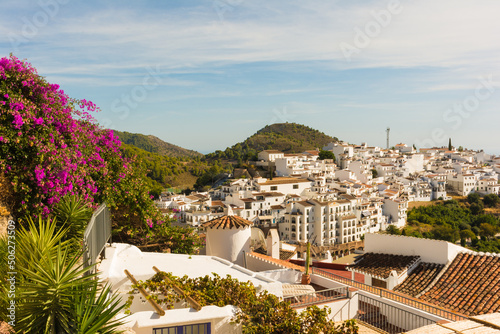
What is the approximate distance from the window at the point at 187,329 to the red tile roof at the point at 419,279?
697cm

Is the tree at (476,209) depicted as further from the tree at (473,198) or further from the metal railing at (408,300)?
the metal railing at (408,300)

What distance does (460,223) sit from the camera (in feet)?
219

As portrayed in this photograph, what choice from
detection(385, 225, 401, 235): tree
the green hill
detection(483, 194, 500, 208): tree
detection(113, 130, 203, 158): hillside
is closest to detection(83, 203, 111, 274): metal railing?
detection(385, 225, 401, 235): tree

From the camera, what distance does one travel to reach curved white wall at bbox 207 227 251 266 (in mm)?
11195

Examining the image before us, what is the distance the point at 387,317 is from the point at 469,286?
3.72 m

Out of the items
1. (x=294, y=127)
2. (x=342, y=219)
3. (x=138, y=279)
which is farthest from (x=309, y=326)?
(x=294, y=127)

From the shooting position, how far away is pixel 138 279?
21.6ft

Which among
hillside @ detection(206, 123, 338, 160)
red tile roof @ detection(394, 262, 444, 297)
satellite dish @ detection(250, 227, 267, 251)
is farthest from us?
hillside @ detection(206, 123, 338, 160)

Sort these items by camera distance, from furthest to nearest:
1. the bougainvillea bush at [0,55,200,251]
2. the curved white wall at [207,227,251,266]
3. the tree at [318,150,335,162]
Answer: the tree at [318,150,335,162] < the curved white wall at [207,227,251,266] < the bougainvillea bush at [0,55,200,251]

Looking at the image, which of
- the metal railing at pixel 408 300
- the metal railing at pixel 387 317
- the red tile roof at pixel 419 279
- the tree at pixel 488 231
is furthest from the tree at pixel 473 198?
the metal railing at pixel 387 317

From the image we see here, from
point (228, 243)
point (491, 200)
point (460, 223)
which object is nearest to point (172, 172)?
point (460, 223)

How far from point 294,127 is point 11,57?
502 feet

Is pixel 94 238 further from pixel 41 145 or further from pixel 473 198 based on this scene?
pixel 473 198

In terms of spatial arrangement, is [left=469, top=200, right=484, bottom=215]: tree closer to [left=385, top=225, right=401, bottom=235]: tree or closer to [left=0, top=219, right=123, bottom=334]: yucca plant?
[left=385, top=225, right=401, bottom=235]: tree
